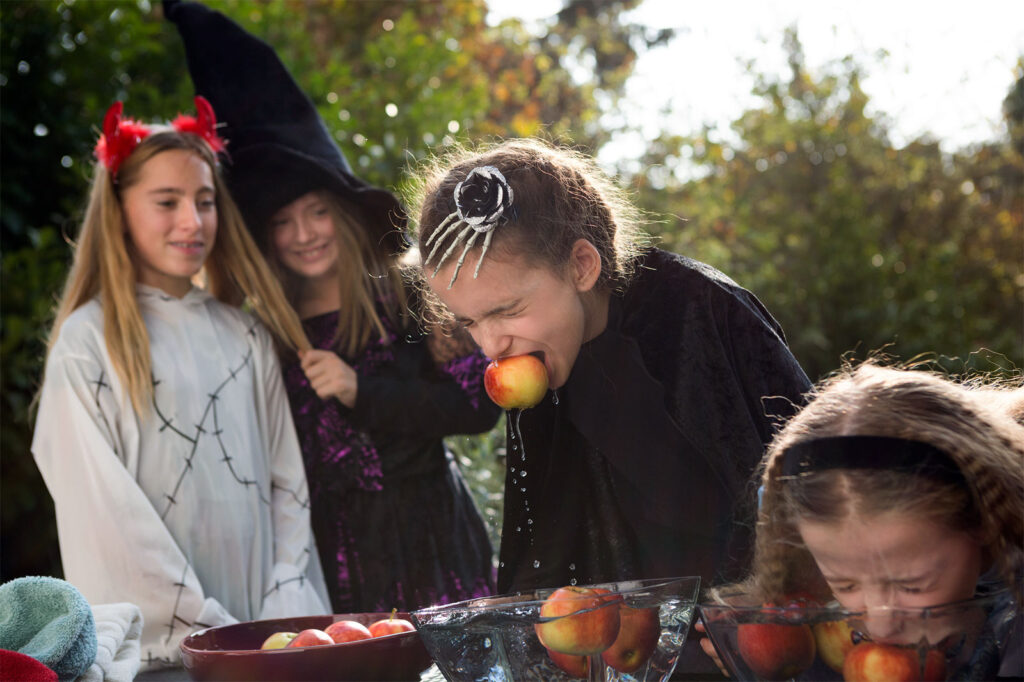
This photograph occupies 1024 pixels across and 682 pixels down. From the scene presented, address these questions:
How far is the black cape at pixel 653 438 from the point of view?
184cm

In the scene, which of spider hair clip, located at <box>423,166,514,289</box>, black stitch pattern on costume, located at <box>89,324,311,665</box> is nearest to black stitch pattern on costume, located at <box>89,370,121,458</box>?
black stitch pattern on costume, located at <box>89,324,311,665</box>

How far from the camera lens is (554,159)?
2.07 m

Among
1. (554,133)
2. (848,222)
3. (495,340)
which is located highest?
(554,133)

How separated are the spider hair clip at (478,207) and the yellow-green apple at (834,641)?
95 cm

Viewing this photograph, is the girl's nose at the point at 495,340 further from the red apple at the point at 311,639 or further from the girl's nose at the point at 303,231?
the girl's nose at the point at 303,231

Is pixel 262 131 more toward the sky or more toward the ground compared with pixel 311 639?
more toward the sky

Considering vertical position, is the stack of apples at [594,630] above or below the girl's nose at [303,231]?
below

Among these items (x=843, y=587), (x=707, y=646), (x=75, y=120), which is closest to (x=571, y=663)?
(x=707, y=646)

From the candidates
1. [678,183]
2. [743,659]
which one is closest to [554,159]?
[743,659]

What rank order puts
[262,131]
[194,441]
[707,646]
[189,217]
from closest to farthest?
[707,646] < [194,441] < [189,217] < [262,131]

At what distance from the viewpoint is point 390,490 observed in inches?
127

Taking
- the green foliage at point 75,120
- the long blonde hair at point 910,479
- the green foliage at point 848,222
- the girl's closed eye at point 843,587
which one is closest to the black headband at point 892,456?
the long blonde hair at point 910,479

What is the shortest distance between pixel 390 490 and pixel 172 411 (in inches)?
28.6

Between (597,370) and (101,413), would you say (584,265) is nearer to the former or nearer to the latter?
(597,370)
